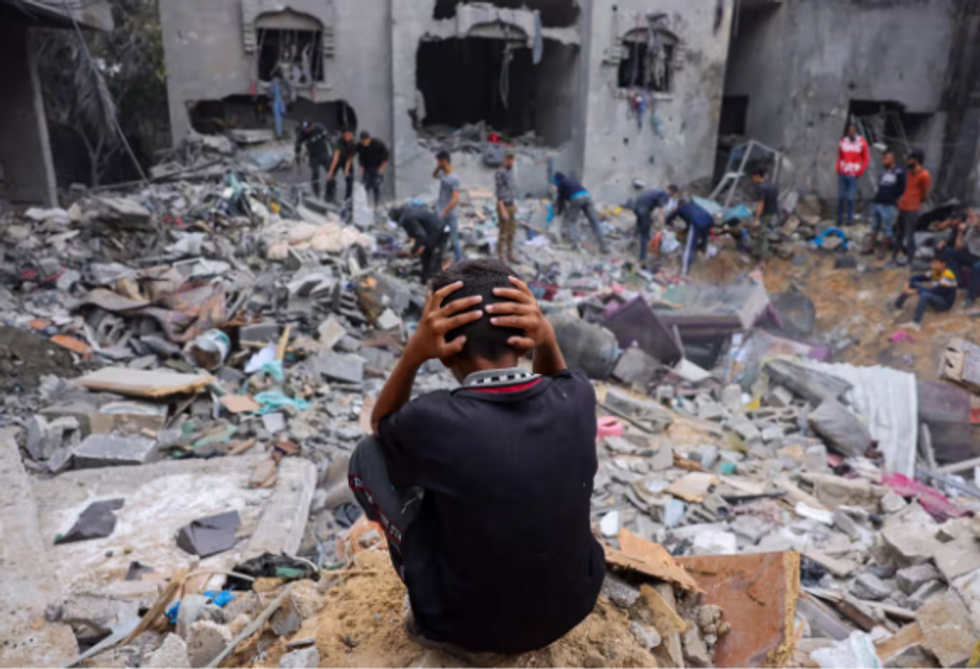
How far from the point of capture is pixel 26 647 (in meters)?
2.89

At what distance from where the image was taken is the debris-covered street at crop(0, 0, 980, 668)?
244cm

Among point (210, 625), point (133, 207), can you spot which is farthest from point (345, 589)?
point (133, 207)

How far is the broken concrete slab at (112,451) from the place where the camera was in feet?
15.9

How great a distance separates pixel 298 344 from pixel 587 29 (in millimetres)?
11013

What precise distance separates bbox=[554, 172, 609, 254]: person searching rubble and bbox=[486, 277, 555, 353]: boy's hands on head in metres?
10.5

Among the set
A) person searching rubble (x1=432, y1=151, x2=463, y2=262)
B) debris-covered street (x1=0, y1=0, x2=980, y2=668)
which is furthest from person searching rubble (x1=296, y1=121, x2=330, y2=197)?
person searching rubble (x1=432, y1=151, x2=463, y2=262)

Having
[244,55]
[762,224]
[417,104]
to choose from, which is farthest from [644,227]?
[244,55]

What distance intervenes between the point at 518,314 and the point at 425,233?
7951 millimetres

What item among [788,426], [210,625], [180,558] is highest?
[210,625]

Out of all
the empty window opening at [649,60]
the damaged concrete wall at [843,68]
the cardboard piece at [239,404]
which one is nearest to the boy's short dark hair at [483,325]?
the cardboard piece at [239,404]

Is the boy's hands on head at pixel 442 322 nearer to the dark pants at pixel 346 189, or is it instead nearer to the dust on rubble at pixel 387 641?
the dust on rubble at pixel 387 641

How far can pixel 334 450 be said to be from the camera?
541cm

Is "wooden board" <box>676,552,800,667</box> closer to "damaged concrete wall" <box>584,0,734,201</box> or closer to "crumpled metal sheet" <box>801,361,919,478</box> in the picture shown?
"crumpled metal sheet" <box>801,361,919,478</box>

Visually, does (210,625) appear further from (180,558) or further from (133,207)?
(133,207)
